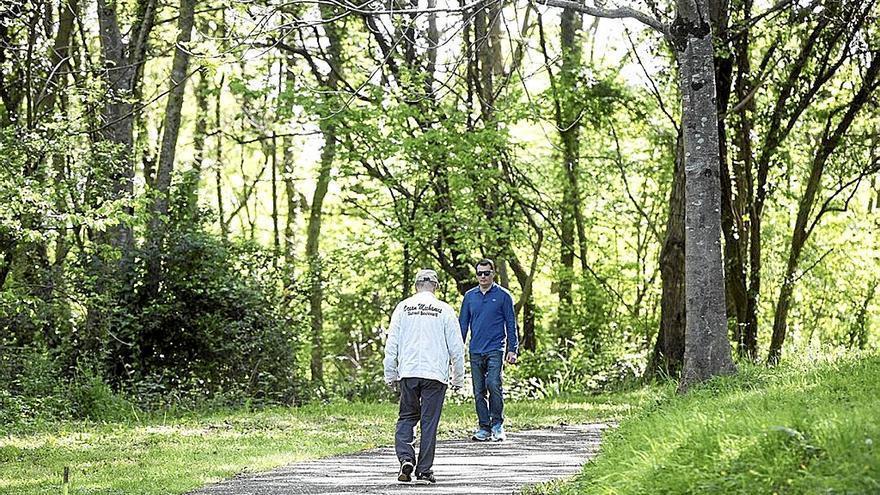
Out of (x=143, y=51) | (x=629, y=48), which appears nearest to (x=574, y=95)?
(x=629, y=48)

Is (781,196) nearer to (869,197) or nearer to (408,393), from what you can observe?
(869,197)

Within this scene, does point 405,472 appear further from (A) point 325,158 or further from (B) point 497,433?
(A) point 325,158

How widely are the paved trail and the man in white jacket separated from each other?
0.48 m

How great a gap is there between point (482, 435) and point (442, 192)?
1195 centimetres

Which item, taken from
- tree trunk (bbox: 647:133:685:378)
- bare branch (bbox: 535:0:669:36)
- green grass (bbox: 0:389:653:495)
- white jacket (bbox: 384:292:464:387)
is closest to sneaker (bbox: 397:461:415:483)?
white jacket (bbox: 384:292:464:387)

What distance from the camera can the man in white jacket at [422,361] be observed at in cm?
1043

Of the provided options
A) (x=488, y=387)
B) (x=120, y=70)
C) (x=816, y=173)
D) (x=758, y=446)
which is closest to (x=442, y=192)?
Answer: (x=120, y=70)

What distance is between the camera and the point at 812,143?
85.8 ft

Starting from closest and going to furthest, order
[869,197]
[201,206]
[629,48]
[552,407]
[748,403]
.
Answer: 1. [748,403]
2. [552,407]
3. [201,206]
4. [629,48]
5. [869,197]

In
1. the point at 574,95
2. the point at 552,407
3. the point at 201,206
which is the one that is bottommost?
the point at 552,407

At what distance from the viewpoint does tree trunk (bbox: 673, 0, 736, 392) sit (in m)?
13.2

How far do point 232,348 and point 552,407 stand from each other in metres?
6.06

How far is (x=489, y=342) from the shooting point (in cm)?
1412

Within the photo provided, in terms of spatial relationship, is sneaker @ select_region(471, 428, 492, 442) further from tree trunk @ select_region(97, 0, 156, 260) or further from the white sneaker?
tree trunk @ select_region(97, 0, 156, 260)
